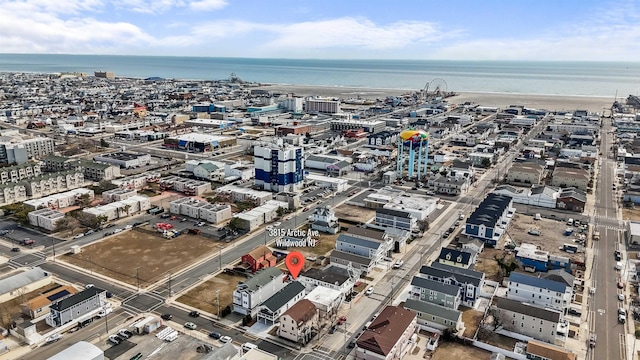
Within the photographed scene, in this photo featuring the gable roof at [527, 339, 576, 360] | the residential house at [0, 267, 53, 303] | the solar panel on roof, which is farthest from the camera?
the residential house at [0, 267, 53, 303]

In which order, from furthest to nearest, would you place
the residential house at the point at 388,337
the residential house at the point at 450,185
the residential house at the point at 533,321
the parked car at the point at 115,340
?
the residential house at the point at 450,185 < the residential house at the point at 533,321 < the parked car at the point at 115,340 < the residential house at the point at 388,337

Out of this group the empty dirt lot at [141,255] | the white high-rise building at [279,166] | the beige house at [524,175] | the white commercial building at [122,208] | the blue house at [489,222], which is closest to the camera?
the empty dirt lot at [141,255]

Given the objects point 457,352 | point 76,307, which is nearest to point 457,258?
point 457,352

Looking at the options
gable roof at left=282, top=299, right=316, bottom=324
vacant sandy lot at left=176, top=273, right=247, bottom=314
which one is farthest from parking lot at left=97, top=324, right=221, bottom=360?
gable roof at left=282, top=299, right=316, bottom=324

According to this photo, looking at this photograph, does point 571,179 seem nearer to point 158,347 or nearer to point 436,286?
point 436,286

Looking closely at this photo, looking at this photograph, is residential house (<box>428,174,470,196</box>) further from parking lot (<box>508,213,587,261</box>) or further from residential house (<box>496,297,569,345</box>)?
residential house (<box>496,297,569,345</box>)

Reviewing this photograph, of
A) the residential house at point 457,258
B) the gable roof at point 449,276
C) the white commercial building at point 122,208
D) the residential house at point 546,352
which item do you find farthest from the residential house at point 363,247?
the white commercial building at point 122,208

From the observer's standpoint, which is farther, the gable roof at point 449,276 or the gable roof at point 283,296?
the gable roof at point 449,276

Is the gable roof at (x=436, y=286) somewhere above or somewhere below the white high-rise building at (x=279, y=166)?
below

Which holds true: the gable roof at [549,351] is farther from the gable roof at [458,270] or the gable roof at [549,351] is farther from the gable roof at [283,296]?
the gable roof at [283,296]
